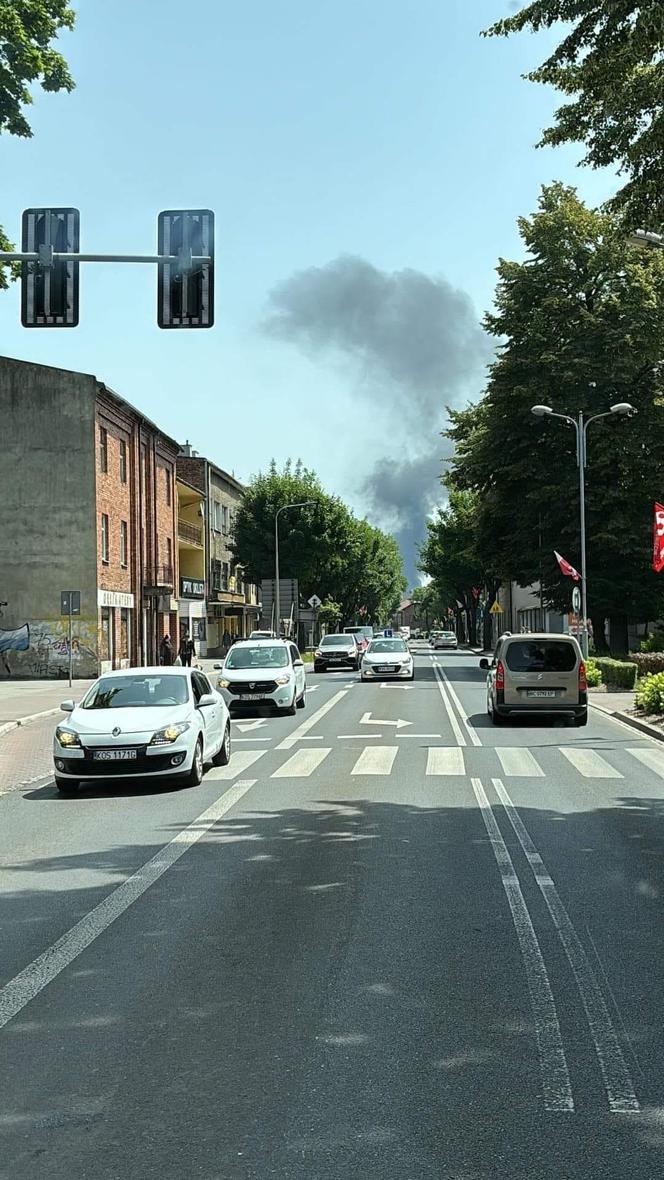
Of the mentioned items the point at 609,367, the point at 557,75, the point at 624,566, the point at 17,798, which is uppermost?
the point at 609,367

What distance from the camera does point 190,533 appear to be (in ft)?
212

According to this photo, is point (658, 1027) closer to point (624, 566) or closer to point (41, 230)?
point (41, 230)

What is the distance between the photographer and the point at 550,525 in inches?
1646

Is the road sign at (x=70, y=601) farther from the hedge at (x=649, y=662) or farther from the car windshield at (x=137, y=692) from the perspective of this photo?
the car windshield at (x=137, y=692)

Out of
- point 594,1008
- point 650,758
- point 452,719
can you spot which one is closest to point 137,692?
point 650,758

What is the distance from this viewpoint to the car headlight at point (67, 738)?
42.1ft

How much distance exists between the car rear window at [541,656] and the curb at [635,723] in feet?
5.02

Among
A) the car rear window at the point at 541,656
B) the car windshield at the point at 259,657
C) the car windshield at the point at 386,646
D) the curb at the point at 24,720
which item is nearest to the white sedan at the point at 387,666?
the car windshield at the point at 386,646

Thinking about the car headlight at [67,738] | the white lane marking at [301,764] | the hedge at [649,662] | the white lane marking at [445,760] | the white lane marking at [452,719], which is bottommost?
the white lane marking at [301,764]

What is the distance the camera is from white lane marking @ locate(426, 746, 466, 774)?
14.5m

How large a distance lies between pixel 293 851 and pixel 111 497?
1515 inches

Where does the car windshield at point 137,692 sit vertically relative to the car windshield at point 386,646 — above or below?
below

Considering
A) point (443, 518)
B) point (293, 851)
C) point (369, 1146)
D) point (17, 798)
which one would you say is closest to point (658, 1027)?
point (369, 1146)

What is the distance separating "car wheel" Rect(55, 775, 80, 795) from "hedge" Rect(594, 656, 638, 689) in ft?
64.9
